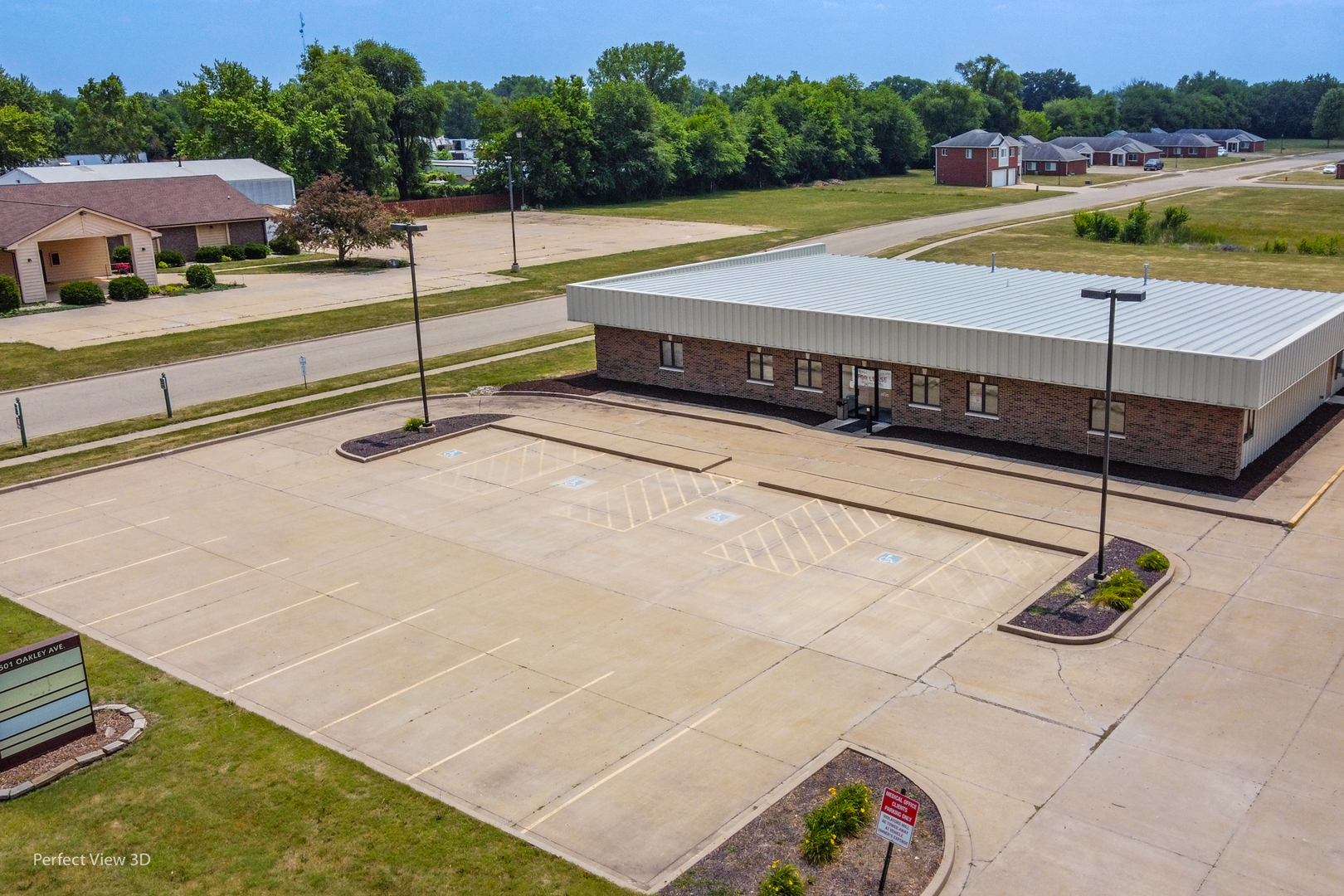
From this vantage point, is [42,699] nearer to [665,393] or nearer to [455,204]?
[665,393]

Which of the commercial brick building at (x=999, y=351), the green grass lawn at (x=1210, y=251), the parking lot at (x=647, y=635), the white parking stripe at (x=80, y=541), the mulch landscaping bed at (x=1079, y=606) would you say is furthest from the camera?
the green grass lawn at (x=1210, y=251)

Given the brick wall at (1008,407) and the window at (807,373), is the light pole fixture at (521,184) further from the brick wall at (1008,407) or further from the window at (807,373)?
the window at (807,373)

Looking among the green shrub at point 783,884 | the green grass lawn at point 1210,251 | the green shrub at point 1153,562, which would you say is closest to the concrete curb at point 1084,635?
the green shrub at point 1153,562

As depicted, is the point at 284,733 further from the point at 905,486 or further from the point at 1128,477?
the point at 1128,477

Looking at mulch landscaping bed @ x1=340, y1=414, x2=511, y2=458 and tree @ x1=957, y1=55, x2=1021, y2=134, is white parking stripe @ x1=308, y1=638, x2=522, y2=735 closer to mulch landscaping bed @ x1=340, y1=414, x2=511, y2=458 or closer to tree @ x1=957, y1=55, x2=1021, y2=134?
mulch landscaping bed @ x1=340, y1=414, x2=511, y2=458

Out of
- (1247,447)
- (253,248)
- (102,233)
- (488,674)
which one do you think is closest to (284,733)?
(488,674)

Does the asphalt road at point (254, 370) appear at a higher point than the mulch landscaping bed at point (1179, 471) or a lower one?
higher

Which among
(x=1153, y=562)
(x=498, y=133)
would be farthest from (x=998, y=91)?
(x=1153, y=562)
